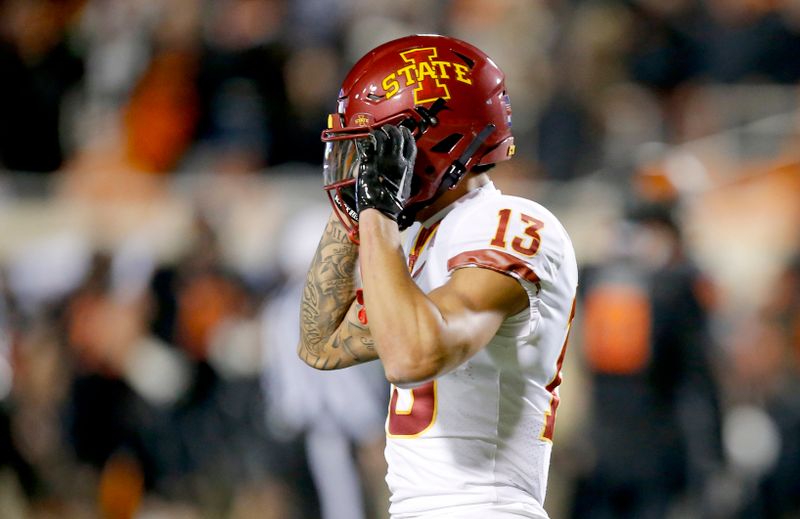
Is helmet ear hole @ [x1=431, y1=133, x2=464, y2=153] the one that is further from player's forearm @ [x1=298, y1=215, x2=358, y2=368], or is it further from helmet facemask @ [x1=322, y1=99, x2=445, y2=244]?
player's forearm @ [x1=298, y1=215, x2=358, y2=368]

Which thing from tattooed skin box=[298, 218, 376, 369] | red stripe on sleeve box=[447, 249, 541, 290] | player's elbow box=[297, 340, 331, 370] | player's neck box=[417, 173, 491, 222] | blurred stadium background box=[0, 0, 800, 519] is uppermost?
player's neck box=[417, 173, 491, 222]

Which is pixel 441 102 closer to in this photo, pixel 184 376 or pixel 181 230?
pixel 184 376

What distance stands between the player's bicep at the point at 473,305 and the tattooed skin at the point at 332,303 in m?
0.64

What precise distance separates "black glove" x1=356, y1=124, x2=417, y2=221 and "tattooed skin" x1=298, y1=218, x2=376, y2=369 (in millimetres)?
596

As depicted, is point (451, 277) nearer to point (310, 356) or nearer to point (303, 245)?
point (310, 356)

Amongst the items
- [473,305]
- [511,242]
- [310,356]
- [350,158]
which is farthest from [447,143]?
[310,356]

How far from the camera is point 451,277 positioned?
2.63 metres

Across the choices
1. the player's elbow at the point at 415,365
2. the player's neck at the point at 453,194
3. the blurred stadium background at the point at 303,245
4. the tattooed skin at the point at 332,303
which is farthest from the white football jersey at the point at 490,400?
the blurred stadium background at the point at 303,245

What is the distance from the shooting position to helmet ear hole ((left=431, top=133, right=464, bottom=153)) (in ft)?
9.42

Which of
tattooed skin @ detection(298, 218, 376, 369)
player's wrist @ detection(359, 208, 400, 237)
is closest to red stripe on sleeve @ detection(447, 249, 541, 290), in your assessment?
player's wrist @ detection(359, 208, 400, 237)

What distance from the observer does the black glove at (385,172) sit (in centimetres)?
262

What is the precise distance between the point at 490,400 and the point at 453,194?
510 millimetres

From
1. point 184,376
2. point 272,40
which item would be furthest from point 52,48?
point 184,376

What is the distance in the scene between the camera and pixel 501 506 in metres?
2.71
